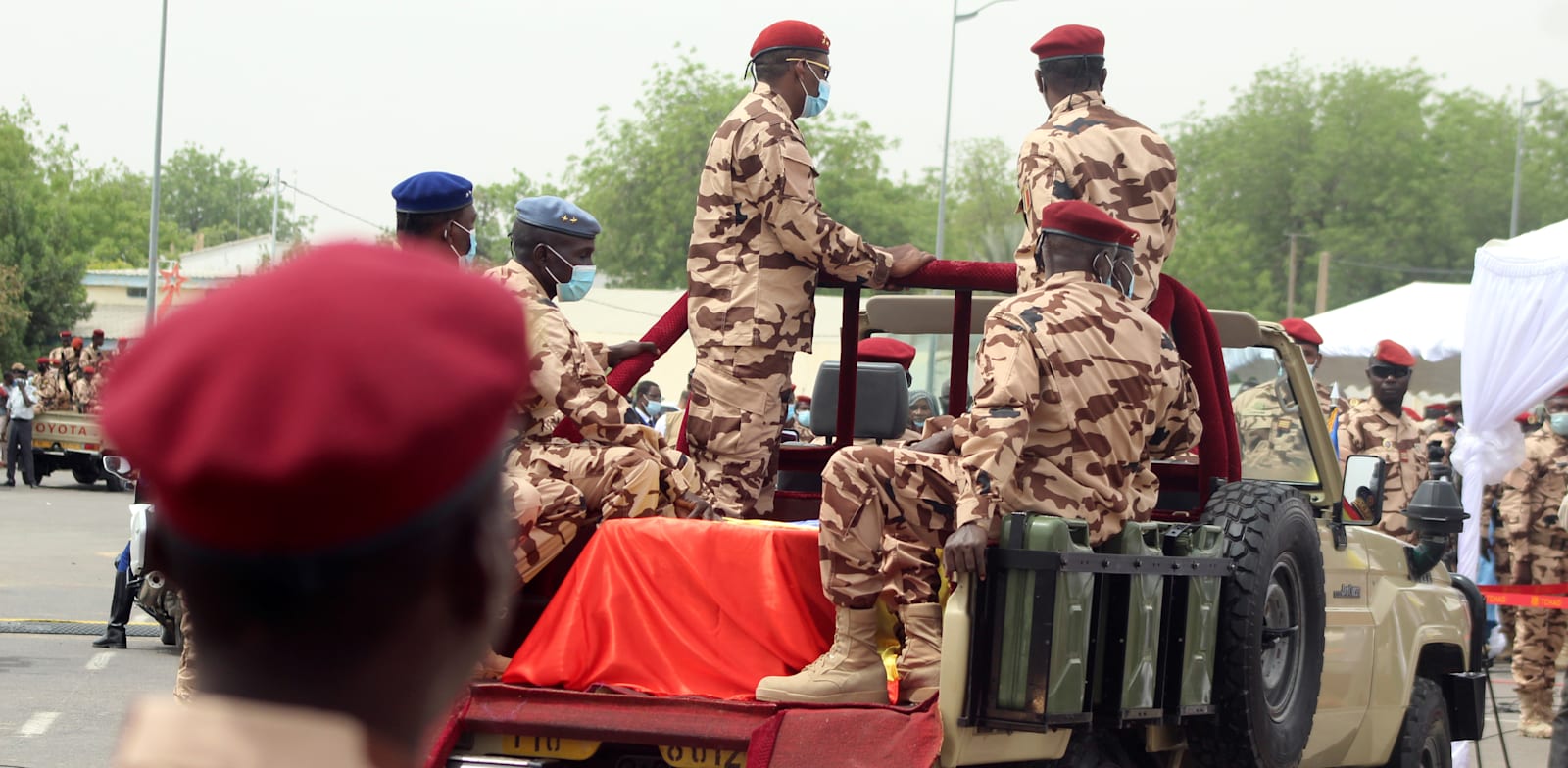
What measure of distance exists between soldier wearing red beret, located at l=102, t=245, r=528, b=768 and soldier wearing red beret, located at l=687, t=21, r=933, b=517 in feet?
16.7

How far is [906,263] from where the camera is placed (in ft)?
21.0

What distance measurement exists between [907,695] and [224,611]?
159 inches

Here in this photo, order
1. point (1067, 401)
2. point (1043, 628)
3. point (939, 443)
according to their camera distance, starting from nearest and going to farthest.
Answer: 1. point (1043, 628)
2. point (1067, 401)
3. point (939, 443)

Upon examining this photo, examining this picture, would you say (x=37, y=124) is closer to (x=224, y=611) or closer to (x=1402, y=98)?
(x=1402, y=98)

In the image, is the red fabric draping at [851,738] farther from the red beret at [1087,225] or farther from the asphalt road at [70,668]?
the asphalt road at [70,668]

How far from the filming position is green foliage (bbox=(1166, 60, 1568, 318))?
68.4 meters

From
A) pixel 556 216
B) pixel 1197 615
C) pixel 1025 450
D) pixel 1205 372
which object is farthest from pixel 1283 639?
pixel 556 216

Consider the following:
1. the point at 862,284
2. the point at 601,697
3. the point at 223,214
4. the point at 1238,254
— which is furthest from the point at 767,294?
the point at 223,214

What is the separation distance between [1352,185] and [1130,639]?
2720 inches

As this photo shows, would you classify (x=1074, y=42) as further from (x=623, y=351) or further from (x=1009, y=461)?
(x=1009, y=461)

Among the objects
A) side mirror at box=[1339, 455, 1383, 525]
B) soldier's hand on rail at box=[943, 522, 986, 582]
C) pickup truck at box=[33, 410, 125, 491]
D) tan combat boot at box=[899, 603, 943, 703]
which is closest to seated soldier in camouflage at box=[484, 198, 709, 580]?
tan combat boot at box=[899, 603, 943, 703]

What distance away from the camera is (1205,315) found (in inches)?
245

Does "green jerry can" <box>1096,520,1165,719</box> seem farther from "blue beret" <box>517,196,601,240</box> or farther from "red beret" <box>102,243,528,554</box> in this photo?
"red beret" <box>102,243,528,554</box>

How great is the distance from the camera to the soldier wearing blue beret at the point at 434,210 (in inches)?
235
